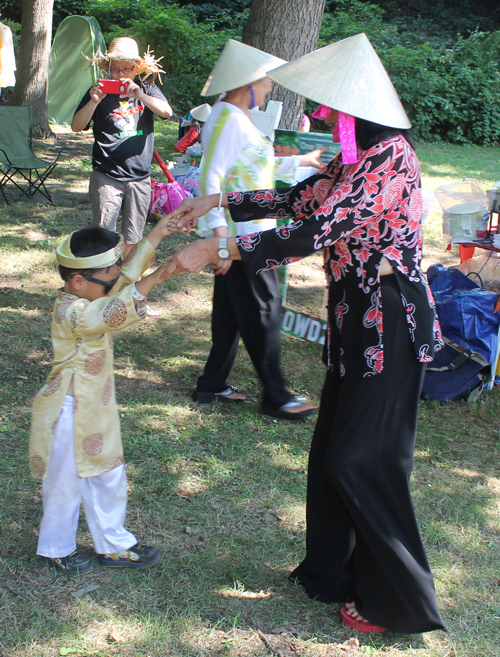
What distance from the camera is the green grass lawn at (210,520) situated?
234 centimetres

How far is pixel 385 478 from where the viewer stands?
7.13 feet

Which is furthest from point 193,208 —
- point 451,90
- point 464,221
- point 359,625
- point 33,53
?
point 451,90

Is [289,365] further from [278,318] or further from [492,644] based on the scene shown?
[492,644]

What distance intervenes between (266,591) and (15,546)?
3.65 feet

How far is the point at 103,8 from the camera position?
20.1m

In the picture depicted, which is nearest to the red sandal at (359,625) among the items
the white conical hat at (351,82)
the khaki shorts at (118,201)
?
the white conical hat at (351,82)

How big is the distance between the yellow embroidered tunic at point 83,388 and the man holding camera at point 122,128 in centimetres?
235

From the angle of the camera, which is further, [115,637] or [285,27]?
[285,27]

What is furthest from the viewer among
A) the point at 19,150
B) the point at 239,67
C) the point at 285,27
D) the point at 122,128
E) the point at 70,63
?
the point at 70,63

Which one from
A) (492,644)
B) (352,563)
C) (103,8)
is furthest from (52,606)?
(103,8)

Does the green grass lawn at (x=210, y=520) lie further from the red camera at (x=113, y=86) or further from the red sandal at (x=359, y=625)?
the red camera at (x=113, y=86)

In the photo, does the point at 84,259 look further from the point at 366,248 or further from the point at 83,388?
the point at 366,248

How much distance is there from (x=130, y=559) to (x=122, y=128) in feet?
11.0

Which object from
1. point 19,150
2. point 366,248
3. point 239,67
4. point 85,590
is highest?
point 239,67
